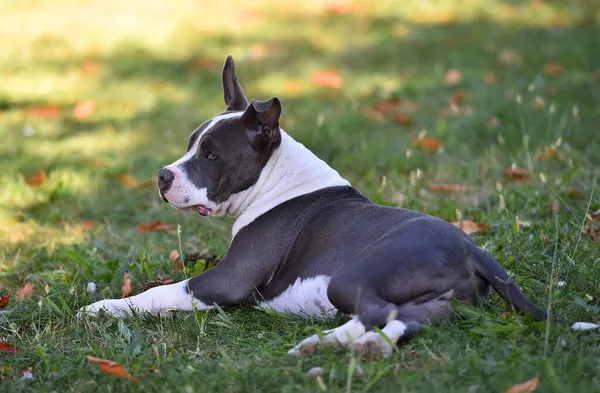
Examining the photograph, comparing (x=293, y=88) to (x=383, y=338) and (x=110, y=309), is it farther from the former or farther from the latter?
(x=383, y=338)

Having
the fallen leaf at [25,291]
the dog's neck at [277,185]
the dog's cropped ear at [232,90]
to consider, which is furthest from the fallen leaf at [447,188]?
the fallen leaf at [25,291]

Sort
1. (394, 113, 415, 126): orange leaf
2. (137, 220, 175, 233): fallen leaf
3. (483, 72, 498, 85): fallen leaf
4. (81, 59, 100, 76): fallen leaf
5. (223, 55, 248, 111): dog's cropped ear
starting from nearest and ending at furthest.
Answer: (223, 55, 248, 111): dog's cropped ear → (137, 220, 175, 233): fallen leaf → (394, 113, 415, 126): orange leaf → (483, 72, 498, 85): fallen leaf → (81, 59, 100, 76): fallen leaf

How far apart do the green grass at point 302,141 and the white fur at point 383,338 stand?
7 cm

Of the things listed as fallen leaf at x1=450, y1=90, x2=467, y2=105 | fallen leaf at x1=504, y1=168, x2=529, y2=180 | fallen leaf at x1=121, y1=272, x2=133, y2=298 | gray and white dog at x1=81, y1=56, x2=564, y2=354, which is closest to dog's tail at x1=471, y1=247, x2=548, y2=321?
gray and white dog at x1=81, y1=56, x2=564, y2=354

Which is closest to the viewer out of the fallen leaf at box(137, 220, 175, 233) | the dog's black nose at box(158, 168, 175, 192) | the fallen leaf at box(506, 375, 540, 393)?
the fallen leaf at box(506, 375, 540, 393)

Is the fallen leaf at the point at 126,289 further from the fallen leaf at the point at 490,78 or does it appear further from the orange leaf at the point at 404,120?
the fallen leaf at the point at 490,78

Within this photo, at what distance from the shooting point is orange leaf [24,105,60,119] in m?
7.95

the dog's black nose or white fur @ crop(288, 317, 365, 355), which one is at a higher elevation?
the dog's black nose

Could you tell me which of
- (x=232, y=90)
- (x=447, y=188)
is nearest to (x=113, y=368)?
(x=232, y=90)

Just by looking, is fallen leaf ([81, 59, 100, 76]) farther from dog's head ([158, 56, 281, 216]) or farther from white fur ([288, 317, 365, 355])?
white fur ([288, 317, 365, 355])

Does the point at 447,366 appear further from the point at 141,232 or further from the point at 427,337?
the point at 141,232

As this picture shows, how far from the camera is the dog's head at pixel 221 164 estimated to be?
13.7ft

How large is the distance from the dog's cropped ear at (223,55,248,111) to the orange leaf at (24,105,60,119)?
381cm

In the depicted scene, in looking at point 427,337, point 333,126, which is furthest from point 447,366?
point 333,126
